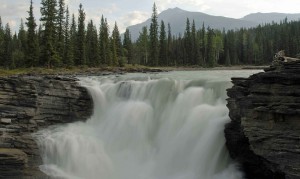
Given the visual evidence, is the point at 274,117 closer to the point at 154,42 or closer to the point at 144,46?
the point at 154,42

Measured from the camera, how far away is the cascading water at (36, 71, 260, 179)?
2094 centimetres

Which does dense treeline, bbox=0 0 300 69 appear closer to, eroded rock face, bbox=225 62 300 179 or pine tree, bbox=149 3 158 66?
pine tree, bbox=149 3 158 66

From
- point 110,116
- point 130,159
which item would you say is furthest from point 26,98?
point 130,159

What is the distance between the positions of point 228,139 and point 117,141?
8566mm

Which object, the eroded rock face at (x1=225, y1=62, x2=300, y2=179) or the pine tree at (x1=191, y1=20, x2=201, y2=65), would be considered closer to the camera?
the eroded rock face at (x1=225, y1=62, x2=300, y2=179)

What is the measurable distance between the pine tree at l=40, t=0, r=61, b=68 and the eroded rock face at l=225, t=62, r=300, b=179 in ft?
153

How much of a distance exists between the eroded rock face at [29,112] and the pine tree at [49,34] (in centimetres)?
3290

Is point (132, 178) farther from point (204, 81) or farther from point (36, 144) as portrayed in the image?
point (204, 81)

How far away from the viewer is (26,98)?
25.6 metres

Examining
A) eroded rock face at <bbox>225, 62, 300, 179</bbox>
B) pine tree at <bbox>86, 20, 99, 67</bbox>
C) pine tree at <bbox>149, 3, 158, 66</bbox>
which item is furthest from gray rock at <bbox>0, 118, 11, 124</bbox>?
pine tree at <bbox>149, 3, 158, 66</bbox>

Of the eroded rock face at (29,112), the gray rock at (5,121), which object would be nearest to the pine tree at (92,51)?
the eroded rock face at (29,112)

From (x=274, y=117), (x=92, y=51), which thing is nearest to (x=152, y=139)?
(x=274, y=117)

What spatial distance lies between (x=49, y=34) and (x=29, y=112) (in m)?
38.7

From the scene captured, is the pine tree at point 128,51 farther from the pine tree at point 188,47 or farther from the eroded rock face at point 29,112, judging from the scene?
the eroded rock face at point 29,112
